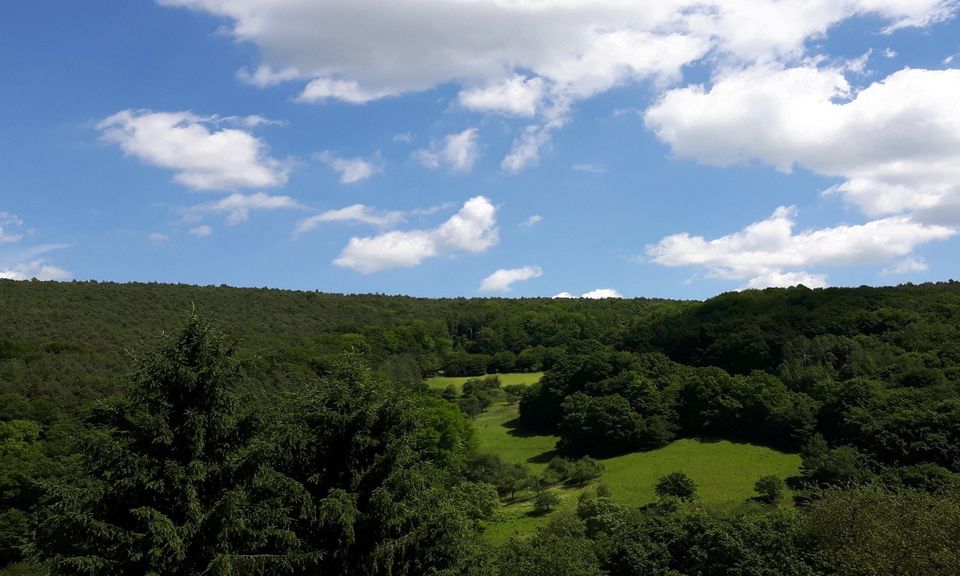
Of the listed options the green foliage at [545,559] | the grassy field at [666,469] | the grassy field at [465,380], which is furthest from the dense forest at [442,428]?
the grassy field at [465,380]

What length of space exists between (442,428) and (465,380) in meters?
59.5

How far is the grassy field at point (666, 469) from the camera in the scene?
58.6 m

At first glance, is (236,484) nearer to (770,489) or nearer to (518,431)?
(770,489)

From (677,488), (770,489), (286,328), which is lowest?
(677,488)

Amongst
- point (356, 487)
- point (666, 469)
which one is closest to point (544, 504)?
point (666, 469)

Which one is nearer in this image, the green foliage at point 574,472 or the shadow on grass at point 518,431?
the green foliage at point 574,472

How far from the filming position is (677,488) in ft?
192

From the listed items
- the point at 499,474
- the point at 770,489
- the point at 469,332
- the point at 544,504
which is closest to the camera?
the point at 770,489

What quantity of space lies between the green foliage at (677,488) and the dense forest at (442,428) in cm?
25

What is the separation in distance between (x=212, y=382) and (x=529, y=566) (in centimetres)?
2401

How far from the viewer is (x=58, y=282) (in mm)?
124312

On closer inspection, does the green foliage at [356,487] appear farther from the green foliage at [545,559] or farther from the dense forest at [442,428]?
the green foliage at [545,559]

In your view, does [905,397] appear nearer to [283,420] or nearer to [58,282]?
[283,420]

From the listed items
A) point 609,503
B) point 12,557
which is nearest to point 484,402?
point 609,503
